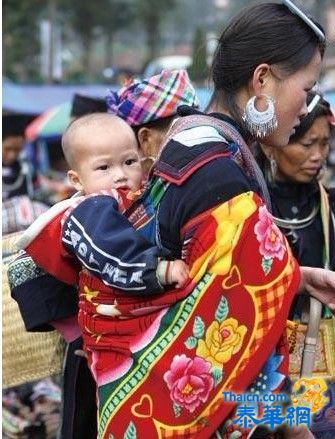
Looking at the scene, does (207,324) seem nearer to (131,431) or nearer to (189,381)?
(189,381)

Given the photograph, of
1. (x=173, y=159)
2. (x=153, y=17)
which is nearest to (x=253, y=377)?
(x=173, y=159)

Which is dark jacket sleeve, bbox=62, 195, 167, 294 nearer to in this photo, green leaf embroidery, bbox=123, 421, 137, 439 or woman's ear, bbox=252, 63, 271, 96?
green leaf embroidery, bbox=123, 421, 137, 439

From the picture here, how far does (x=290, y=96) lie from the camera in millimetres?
2156

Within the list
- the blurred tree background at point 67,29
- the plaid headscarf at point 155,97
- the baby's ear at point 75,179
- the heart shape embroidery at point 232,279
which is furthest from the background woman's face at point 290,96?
the blurred tree background at point 67,29

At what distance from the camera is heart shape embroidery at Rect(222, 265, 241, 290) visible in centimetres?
195

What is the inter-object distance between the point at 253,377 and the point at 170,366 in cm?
19

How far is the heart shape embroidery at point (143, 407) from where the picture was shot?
2029 mm

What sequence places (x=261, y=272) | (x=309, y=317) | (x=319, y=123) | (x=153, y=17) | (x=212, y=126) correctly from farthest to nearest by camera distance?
(x=153, y=17) → (x=319, y=123) → (x=309, y=317) → (x=212, y=126) → (x=261, y=272)

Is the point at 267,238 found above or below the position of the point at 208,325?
above

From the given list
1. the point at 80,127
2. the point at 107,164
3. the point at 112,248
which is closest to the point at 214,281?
the point at 112,248

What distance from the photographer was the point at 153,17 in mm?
48156

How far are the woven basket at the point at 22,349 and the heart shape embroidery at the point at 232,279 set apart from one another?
1103 millimetres

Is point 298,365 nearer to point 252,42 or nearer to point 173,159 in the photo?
point 173,159

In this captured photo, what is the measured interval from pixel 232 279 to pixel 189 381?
256 mm
